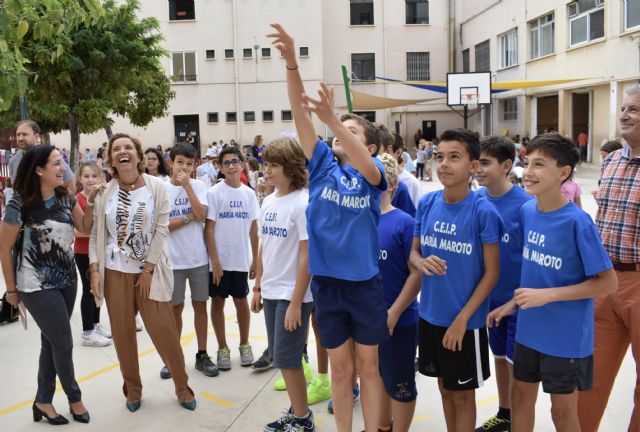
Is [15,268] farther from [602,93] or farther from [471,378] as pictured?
[602,93]

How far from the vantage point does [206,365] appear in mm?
4855

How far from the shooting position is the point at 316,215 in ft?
9.71

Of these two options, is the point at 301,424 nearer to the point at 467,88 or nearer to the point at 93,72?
the point at 93,72

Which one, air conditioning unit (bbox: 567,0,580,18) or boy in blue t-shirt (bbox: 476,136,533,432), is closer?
boy in blue t-shirt (bbox: 476,136,533,432)

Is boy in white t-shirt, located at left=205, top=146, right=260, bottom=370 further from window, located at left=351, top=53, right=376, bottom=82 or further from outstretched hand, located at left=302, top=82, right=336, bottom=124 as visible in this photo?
window, located at left=351, top=53, right=376, bottom=82

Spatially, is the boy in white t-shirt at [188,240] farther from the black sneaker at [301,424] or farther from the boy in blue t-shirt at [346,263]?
the boy in blue t-shirt at [346,263]

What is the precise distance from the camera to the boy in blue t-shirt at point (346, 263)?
289 centimetres

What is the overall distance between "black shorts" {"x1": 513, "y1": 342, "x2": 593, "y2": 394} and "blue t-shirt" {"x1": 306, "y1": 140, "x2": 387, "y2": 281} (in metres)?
0.91

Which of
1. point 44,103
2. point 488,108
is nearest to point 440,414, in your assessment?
point 44,103

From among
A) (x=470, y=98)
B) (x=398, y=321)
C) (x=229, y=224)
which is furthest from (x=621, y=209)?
(x=470, y=98)

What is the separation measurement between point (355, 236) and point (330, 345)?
1.90 ft

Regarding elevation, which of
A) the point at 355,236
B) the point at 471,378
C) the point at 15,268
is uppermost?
the point at 355,236

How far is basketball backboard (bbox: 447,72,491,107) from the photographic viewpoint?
24.9m

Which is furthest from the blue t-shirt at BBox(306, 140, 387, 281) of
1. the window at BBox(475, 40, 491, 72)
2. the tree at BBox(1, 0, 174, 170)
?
the window at BBox(475, 40, 491, 72)
